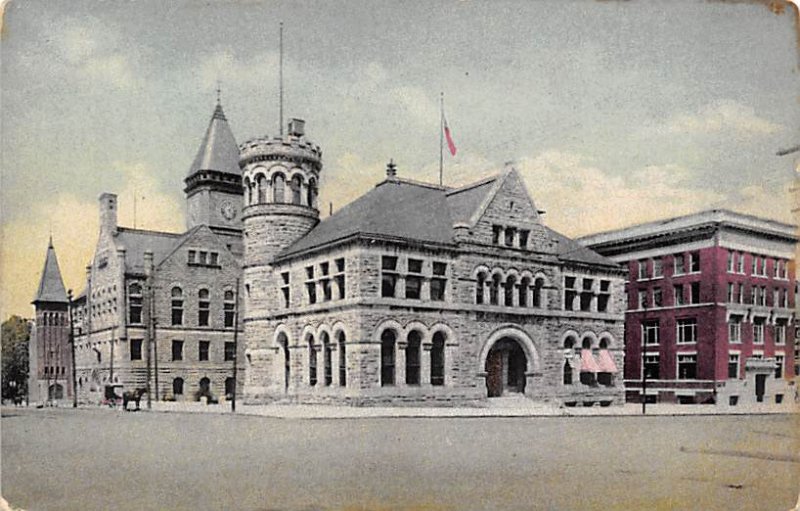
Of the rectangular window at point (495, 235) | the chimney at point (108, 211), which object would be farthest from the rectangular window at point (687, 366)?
the chimney at point (108, 211)

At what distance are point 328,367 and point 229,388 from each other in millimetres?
2308

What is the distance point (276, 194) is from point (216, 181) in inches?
37.5

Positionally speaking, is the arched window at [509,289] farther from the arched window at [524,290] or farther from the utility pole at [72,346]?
the utility pole at [72,346]

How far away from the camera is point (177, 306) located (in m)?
12.3

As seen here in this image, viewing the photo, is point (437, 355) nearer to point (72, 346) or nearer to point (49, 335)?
point (72, 346)

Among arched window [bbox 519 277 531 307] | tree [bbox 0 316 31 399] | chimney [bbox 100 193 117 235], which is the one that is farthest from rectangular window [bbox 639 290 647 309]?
tree [bbox 0 316 31 399]

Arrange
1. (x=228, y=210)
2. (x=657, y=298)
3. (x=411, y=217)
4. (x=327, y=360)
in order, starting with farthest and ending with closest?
(x=657, y=298) → (x=411, y=217) → (x=327, y=360) → (x=228, y=210)

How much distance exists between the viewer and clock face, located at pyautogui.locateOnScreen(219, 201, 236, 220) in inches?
521

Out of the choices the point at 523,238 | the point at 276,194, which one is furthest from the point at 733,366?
the point at 276,194

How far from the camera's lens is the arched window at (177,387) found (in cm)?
1226

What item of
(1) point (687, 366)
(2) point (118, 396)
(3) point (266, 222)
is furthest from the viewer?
(1) point (687, 366)

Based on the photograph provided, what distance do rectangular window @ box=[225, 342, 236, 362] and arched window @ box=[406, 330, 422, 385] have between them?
3370 mm

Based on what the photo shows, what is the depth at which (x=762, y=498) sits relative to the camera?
11.0 metres

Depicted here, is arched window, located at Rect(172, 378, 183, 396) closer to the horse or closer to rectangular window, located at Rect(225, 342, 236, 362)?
the horse
